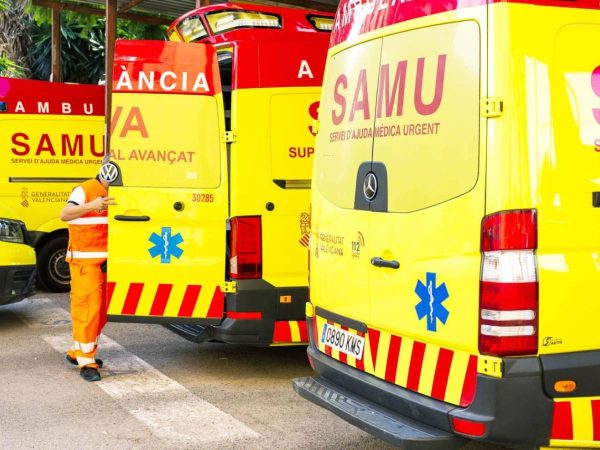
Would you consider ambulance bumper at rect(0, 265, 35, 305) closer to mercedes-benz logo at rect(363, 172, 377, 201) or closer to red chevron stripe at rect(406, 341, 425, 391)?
mercedes-benz logo at rect(363, 172, 377, 201)

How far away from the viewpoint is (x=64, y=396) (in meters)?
5.82

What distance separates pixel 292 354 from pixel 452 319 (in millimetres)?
3790

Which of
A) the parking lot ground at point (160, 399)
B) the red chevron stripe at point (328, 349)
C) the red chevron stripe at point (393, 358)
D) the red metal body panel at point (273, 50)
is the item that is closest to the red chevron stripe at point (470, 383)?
the red chevron stripe at point (393, 358)

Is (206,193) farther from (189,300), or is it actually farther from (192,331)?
(192,331)

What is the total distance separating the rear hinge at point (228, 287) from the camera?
591cm

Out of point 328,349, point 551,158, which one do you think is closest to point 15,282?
point 328,349

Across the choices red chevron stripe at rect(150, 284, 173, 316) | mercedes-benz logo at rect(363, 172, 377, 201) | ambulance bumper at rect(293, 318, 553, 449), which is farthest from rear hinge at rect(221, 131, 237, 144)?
ambulance bumper at rect(293, 318, 553, 449)

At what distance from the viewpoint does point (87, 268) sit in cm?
632

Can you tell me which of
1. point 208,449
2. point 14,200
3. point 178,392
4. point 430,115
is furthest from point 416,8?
point 14,200

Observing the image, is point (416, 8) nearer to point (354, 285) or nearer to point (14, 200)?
point (354, 285)

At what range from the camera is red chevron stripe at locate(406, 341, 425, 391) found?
3693 millimetres

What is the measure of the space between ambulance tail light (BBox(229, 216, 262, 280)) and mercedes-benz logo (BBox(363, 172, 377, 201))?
1.99m

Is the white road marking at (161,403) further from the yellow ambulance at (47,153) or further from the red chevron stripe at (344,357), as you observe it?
the yellow ambulance at (47,153)

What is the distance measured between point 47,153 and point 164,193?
5057mm
